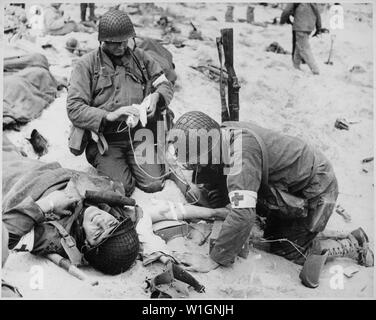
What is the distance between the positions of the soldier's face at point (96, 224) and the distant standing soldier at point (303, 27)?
104 inches

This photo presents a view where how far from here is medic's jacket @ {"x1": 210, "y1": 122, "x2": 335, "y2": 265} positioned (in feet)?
14.5

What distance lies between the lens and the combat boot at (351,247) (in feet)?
16.2

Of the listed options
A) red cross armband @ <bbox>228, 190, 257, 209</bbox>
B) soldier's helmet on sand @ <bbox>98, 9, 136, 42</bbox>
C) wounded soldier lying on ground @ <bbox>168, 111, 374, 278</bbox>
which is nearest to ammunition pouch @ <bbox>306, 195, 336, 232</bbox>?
wounded soldier lying on ground @ <bbox>168, 111, 374, 278</bbox>

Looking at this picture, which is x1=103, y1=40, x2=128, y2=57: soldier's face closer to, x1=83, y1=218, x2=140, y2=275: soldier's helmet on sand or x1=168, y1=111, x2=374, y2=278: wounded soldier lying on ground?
x1=168, y1=111, x2=374, y2=278: wounded soldier lying on ground

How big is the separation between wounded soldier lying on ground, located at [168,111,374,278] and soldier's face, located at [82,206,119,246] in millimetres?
663

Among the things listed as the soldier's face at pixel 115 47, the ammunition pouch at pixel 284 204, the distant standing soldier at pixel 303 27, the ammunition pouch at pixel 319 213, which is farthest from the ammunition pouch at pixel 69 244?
the distant standing soldier at pixel 303 27

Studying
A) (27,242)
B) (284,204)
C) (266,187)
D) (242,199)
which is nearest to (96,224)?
(27,242)

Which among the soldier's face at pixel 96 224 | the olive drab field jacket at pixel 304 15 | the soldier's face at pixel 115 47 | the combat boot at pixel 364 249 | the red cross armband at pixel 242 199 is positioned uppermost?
the olive drab field jacket at pixel 304 15

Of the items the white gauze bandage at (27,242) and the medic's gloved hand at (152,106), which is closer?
the white gauze bandage at (27,242)

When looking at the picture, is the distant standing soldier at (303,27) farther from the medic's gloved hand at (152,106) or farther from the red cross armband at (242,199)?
the red cross armband at (242,199)

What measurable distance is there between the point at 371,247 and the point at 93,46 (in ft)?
10.0

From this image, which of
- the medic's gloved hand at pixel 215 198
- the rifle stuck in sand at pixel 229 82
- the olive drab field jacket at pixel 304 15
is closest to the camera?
the medic's gloved hand at pixel 215 198

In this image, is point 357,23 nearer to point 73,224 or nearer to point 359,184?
point 359,184

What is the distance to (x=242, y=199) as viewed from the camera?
4406 mm
